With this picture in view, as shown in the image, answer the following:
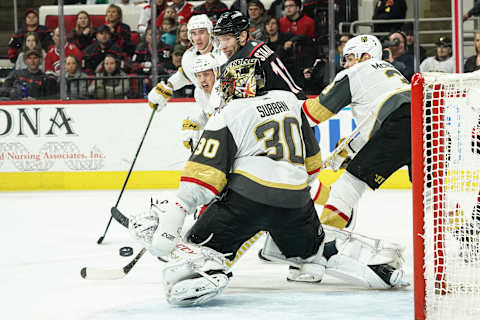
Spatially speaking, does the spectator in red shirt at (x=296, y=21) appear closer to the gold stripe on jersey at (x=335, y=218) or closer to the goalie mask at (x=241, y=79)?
the gold stripe on jersey at (x=335, y=218)

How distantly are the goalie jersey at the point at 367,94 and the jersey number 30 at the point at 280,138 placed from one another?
74 centimetres

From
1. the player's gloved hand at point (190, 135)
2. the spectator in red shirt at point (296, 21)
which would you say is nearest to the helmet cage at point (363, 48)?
the player's gloved hand at point (190, 135)

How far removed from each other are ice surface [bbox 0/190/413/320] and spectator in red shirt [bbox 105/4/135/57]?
272cm

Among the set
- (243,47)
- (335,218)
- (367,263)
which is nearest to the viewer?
(367,263)

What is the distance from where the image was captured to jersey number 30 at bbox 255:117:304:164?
3.02m

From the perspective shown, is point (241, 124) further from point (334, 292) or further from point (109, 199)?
point (109, 199)

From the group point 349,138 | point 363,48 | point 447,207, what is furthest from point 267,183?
point 363,48

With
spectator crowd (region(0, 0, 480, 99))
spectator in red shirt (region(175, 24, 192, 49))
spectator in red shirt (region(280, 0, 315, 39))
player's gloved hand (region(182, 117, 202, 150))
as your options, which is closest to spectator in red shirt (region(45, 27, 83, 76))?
spectator crowd (region(0, 0, 480, 99))

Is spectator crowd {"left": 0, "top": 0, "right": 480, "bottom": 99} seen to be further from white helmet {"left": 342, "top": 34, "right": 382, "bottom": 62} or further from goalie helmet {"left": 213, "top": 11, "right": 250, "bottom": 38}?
goalie helmet {"left": 213, "top": 11, "right": 250, "bottom": 38}

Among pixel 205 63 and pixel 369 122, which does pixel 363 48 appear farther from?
pixel 205 63

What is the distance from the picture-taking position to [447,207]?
294 cm

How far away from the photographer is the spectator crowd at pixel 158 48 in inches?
290

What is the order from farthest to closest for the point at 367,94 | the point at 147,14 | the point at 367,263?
the point at 147,14 < the point at 367,94 < the point at 367,263

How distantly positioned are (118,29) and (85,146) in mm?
1308
